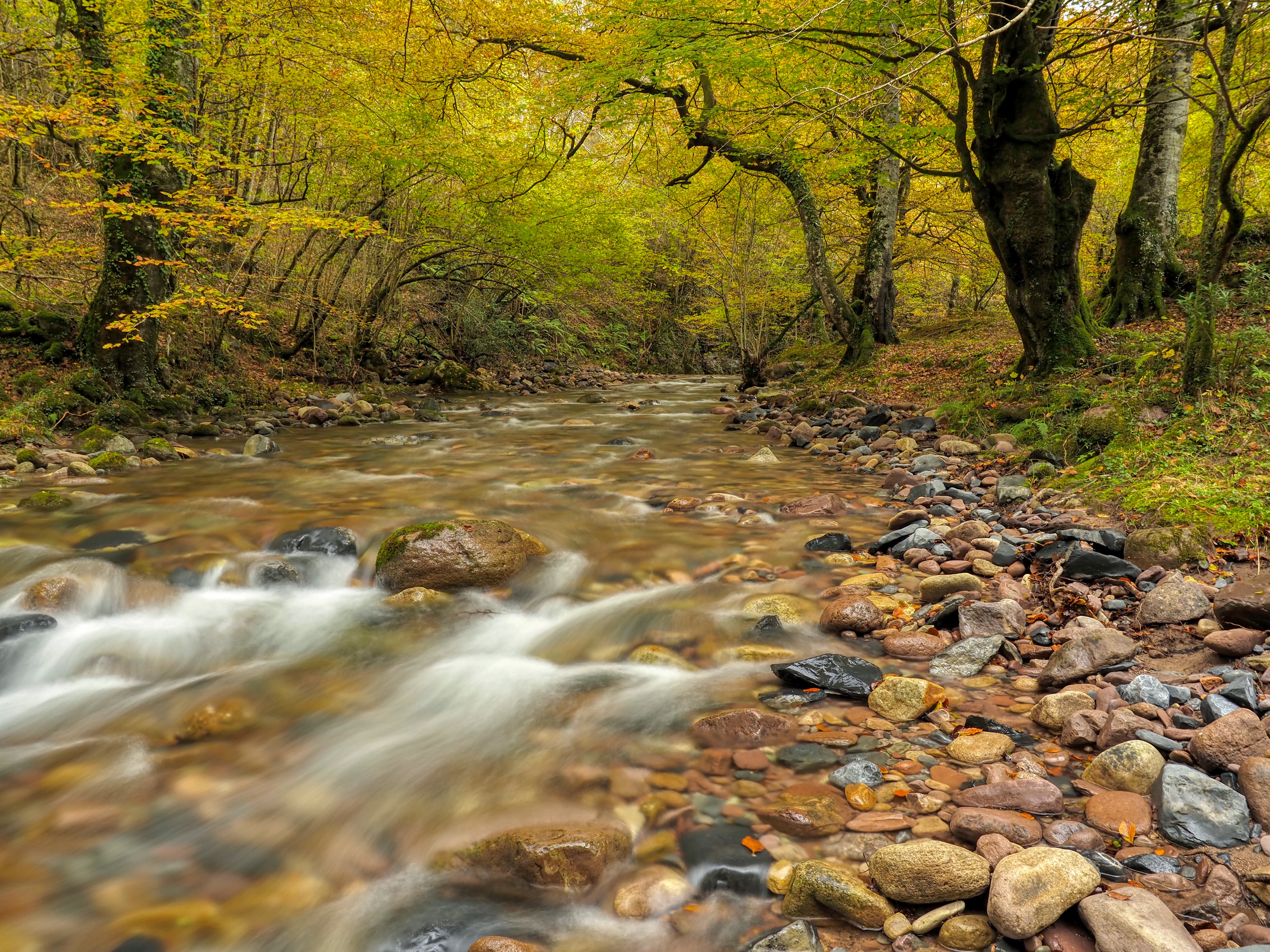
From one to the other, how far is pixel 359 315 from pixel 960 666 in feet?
50.5

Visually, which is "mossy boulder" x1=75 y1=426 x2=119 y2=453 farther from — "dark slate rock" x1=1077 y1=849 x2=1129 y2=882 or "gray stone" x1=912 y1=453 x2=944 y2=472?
"dark slate rock" x1=1077 y1=849 x2=1129 y2=882

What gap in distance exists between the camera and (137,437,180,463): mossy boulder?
902cm

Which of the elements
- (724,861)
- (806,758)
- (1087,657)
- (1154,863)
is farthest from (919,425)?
(724,861)

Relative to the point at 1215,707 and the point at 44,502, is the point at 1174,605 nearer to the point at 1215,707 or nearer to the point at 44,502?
the point at 1215,707

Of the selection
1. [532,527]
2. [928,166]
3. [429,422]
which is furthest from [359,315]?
[928,166]

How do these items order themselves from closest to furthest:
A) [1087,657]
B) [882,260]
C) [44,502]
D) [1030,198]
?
[1087,657], [44,502], [1030,198], [882,260]

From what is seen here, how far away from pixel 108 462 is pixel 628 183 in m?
14.9

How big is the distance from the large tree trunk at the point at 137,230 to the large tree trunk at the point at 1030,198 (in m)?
10.0

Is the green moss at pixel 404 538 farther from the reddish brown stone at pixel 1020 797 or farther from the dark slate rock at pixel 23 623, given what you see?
the reddish brown stone at pixel 1020 797

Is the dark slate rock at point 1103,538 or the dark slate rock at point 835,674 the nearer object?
the dark slate rock at point 835,674

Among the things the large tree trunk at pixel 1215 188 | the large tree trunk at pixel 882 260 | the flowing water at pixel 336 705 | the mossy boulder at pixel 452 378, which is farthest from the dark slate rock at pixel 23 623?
the mossy boulder at pixel 452 378

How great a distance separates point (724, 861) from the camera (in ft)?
8.11

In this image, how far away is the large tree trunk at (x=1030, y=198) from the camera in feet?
25.6

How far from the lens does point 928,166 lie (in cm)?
1472
